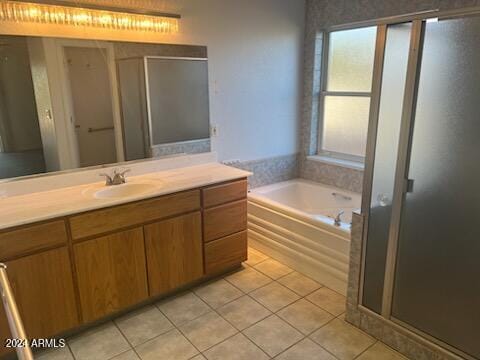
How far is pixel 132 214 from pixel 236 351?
3.39ft

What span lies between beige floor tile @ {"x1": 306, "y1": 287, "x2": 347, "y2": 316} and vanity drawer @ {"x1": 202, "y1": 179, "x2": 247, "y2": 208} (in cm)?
91

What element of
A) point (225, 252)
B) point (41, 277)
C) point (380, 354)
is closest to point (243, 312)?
point (225, 252)

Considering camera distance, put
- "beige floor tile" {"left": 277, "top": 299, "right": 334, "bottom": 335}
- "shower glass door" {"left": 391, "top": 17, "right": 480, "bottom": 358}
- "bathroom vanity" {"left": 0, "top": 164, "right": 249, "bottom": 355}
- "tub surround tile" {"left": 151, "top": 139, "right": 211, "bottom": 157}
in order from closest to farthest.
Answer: "shower glass door" {"left": 391, "top": 17, "right": 480, "bottom": 358} < "bathroom vanity" {"left": 0, "top": 164, "right": 249, "bottom": 355} < "beige floor tile" {"left": 277, "top": 299, "right": 334, "bottom": 335} < "tub surround tile" {"left": 151, "top": 139, "right": 211, "bottom": 157}

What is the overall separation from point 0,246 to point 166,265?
1008 mm

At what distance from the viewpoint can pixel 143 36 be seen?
2.69 meters

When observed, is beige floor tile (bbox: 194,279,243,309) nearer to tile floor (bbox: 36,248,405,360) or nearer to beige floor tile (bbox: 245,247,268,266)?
tile floor (bbox: 36,248,405,360)

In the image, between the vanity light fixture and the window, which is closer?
the vanity light fixture

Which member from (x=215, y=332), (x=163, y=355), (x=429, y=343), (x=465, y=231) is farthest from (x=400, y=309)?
(x=163, y=355)

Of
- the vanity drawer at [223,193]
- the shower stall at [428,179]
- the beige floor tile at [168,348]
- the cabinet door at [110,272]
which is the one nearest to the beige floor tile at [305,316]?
the shower stall at [428,179]

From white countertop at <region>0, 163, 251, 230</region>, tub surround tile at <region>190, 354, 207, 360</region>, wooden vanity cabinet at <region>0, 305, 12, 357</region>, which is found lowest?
tub surround tile at <region>190, 354, 207, 360</region>

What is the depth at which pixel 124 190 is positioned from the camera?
256 cm

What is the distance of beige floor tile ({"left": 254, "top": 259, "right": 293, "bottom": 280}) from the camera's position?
2949 millimetres

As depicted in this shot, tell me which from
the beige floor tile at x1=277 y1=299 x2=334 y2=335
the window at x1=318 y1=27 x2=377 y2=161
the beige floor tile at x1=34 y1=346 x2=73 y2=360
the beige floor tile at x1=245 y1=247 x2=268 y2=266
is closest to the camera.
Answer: the beige floor tile at x1=34 y1=346 x2=73 y2=360

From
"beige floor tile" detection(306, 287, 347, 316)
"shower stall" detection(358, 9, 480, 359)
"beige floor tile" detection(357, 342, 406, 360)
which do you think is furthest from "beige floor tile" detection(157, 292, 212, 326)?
"shower stall" detection(358, 9, 480, 359)
